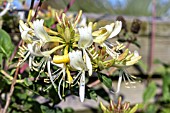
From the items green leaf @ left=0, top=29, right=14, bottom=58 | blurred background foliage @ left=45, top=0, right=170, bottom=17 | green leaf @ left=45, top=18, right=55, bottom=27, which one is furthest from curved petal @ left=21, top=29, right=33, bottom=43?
blurred background foliage @ left=45, top=0, right=170, bottom=17

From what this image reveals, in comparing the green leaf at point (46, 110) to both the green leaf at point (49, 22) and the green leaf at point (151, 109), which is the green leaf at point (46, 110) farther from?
the green leaf at point (151, 109)

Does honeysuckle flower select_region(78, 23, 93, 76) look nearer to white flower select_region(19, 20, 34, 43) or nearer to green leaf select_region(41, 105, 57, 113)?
white flower select_region(19, 20, 34, 43)

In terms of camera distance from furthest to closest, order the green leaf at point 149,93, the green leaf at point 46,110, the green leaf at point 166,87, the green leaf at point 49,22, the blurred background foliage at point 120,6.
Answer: the blurred background foliage at point 120,6 → the green leaf at point 166,87 → the green leaf at point 149,93 → the green leaf at point 49,22 → the green leaf at point 46,110

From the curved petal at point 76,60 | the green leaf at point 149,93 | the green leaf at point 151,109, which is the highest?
the curved petal at point 76,60

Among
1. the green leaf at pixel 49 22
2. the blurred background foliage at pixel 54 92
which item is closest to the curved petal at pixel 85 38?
the blurred background foliage at pixel 54 92

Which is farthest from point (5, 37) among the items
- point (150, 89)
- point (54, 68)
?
point (150, 89)

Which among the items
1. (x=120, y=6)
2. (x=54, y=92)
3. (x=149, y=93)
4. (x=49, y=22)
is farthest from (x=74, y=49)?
(x=120, y=6)
